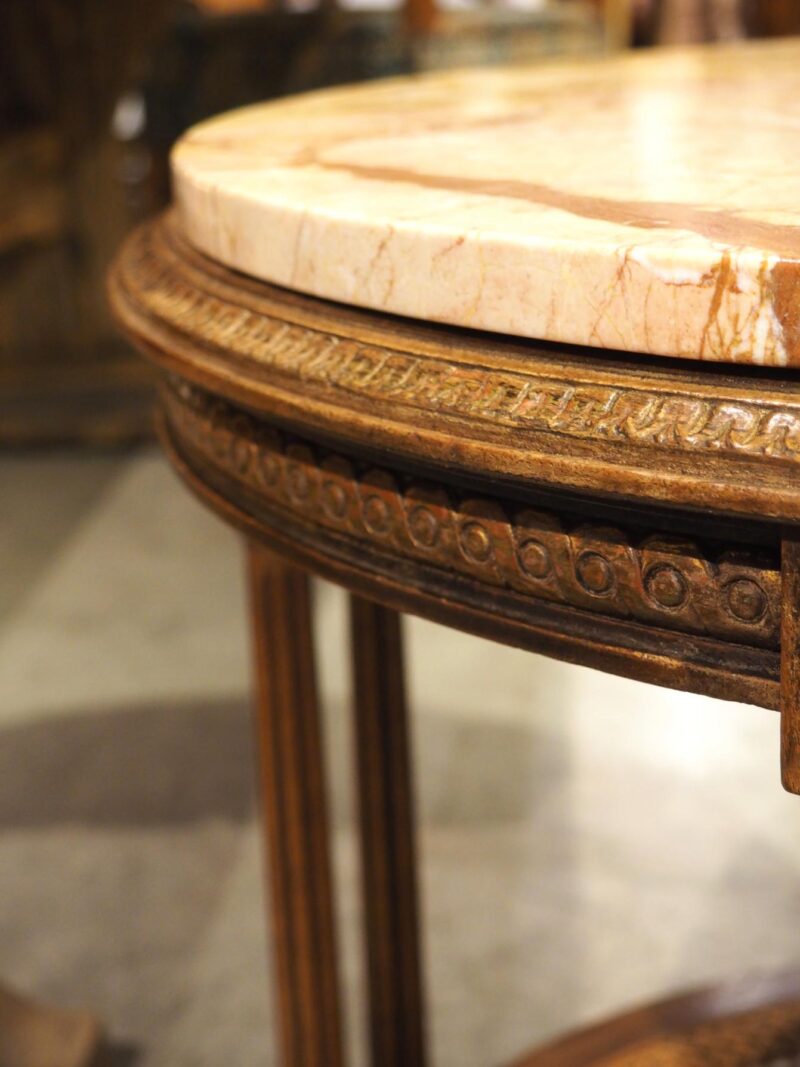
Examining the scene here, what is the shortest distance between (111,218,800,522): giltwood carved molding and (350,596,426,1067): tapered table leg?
21.5 inches

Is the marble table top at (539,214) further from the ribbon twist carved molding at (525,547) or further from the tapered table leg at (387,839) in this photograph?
the tapered table leg at (387,839)

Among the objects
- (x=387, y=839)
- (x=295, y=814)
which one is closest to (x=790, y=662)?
(x=295, y=814)

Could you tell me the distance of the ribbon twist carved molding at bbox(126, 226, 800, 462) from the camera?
395mm

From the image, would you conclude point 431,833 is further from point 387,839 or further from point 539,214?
point 539,214

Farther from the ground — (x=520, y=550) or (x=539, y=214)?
(x=539, y=214)

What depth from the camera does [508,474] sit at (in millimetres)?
436

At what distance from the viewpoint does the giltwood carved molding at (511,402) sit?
39cm

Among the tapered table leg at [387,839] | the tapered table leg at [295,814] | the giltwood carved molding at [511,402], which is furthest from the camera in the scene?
the tapered table leg at [387,839]

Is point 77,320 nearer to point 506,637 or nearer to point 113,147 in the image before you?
point 113,147

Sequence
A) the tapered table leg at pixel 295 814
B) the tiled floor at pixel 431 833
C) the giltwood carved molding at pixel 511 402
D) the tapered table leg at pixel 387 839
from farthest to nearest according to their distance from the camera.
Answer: the tiled floor at pixel 431 833 < the tapered table leg at pixel 387 839 < the tapered table leg at pixel 295 814 < the giltwood carved molding at pixel 511 402

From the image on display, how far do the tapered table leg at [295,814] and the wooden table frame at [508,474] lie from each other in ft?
0.57

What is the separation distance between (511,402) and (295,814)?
53 centimetres

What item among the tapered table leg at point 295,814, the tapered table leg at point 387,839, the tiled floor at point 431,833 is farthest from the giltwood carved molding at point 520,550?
the tiled floor at point 431,833

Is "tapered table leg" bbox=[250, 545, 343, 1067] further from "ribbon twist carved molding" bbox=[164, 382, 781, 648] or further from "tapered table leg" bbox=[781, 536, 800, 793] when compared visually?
"tapered table leg" bbox=[781, 536, 800, 793]
